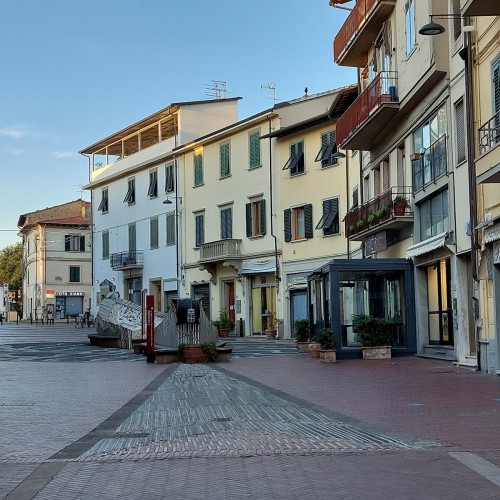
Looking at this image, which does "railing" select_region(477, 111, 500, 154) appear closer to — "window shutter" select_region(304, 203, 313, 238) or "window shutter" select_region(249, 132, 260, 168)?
"window shutter" select_region(304, 203, 313, 238)

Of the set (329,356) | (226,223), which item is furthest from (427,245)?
(226,223)

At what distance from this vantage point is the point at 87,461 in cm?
790

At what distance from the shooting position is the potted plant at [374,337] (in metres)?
22.1

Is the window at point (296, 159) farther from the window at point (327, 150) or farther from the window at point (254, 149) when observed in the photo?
the window at point (254, 149)

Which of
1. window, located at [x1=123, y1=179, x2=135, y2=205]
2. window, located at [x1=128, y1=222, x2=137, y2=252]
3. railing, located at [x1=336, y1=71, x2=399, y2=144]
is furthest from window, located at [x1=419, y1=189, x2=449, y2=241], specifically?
window, located at [x1=123, y1=179, x2=135, y2=205]

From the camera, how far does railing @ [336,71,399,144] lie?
77.4ft

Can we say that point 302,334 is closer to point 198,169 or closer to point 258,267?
point 258,267

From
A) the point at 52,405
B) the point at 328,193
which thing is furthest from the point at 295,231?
the point at 52,405

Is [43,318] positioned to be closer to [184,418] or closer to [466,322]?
[466,322]

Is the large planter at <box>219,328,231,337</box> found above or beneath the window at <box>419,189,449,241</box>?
beneath

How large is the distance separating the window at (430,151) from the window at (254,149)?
17.5 meters

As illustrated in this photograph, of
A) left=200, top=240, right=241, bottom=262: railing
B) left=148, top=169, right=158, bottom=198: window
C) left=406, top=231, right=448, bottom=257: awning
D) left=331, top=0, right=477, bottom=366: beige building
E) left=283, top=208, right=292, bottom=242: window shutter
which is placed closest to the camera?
left=331, top=0, right=477, bottom=366: beige building

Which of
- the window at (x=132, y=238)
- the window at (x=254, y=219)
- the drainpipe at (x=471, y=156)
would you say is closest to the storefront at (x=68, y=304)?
the window at (x=132, y=238)

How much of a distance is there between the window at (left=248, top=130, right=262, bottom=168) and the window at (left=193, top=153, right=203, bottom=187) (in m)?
4.64
